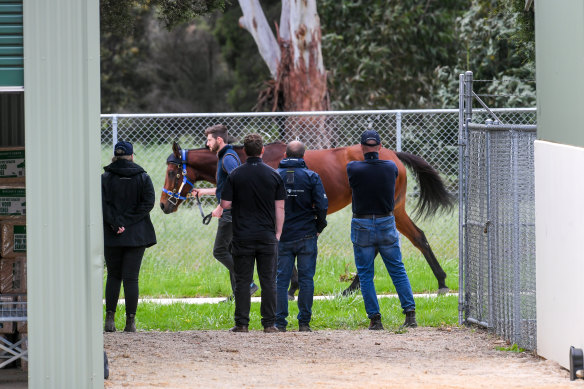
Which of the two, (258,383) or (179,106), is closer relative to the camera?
(258,383)

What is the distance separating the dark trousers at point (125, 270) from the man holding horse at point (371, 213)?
2.24 metres

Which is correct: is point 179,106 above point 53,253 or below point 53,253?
above

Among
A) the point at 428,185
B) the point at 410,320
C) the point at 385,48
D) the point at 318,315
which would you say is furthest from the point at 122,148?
the point at 385,48

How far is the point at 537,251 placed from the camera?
8.55 metres

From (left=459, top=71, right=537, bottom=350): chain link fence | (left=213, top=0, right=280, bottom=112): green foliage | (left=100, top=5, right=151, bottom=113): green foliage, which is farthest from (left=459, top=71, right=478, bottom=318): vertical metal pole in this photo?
(left=100, top=5, right=151, bottom=113): green foliage

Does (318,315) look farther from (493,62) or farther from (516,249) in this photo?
(493,62)

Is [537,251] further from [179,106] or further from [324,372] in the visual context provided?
[179,106]

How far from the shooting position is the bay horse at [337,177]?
1258 centimetres

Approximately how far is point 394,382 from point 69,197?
110 inches

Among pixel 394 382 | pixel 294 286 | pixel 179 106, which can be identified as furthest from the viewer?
pixel 179 106

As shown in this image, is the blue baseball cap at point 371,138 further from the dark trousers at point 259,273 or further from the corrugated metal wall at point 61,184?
the corrugated metal wall at point 61,184

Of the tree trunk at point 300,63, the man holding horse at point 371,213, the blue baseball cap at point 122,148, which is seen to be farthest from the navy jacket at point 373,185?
the tree trunk at point 300,63

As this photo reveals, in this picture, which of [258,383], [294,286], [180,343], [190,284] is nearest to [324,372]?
[258,383]

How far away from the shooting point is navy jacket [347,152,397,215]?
10.2 metres
